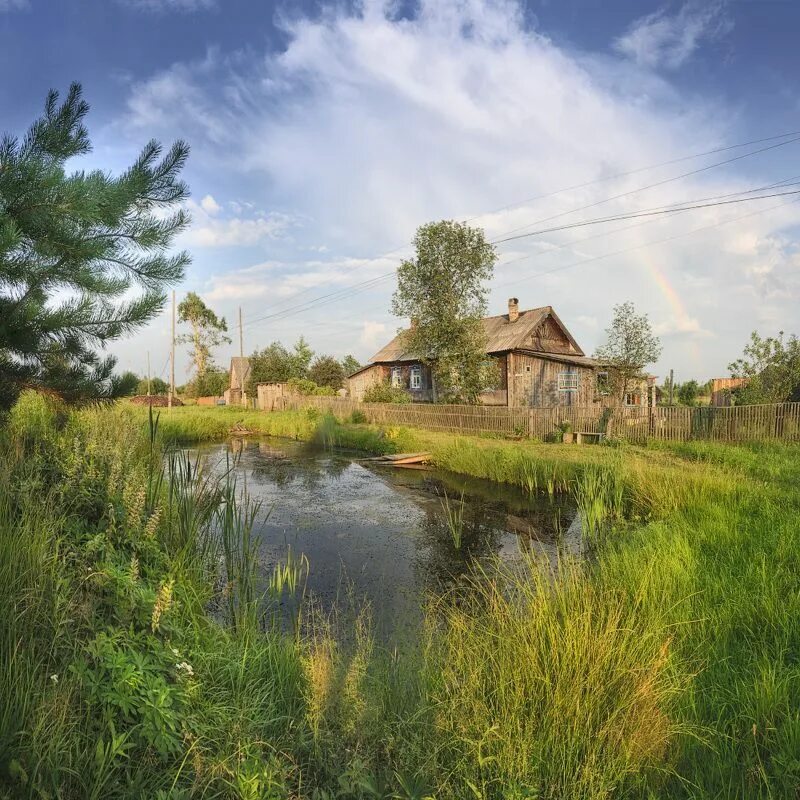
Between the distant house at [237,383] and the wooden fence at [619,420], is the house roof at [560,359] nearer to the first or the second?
the wooden fence at [619,420]

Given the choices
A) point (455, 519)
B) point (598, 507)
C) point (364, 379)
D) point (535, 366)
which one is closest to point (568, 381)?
point (535, 366)

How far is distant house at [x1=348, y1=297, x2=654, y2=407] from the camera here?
23031mm

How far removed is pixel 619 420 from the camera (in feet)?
47.9

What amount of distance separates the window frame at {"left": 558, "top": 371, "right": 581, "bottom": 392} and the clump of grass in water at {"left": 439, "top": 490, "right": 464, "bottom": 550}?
1504 cm

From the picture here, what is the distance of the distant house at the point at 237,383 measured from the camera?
3770 centimetres

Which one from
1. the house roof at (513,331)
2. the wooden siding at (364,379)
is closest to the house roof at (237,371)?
the wooden siding at (364,379)

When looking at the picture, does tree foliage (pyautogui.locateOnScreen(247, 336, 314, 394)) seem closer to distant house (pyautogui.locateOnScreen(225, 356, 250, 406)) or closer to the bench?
distant house (pyautogui.locateOnScreen(225, 356, 250, 406))

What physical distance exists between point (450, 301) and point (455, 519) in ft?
40.9

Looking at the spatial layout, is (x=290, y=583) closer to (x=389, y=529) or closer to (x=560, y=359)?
(x=389, y=529)

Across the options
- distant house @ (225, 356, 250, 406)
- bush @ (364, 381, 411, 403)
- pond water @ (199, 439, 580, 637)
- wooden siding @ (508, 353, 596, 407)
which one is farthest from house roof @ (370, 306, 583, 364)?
distant house @ (225, 356, 250, 406)

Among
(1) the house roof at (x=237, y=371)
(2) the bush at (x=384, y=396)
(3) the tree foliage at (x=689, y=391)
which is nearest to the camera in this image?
(2) the bush at (x=384, y=396)

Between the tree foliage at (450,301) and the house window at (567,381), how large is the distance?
17.8ft

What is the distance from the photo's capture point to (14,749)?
5.81 feet

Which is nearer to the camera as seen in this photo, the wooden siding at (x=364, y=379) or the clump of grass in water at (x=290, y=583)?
the clump of grass in water at (x=290, y=583)
